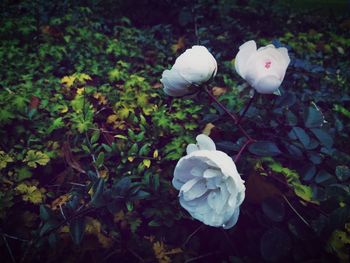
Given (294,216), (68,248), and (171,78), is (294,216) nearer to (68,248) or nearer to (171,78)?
(171,78)

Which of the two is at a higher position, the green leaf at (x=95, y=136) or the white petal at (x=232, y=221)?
the white petal at (x=232, y=221)

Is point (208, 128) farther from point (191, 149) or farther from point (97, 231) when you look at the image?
point (97, 231)

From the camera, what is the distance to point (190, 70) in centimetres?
103

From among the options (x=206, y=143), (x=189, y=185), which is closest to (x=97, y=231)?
(x=189, y=185)

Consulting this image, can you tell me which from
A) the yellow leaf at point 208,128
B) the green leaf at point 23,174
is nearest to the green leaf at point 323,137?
the yellow leaf at point 208,128

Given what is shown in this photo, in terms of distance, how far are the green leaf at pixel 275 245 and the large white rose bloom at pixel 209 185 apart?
0.19 metres

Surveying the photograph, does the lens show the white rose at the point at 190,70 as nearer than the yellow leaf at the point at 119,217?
Yes

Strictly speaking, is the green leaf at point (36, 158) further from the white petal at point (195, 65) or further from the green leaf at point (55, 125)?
the white petal at point (195, 65)

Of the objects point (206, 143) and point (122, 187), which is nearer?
point (206, 143)

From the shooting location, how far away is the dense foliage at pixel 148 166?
1.04 meters

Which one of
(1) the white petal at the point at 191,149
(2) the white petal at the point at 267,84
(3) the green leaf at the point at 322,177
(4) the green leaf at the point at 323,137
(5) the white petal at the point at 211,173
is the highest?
(2) the white petal at the point at 267,84

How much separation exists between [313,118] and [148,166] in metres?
0.66

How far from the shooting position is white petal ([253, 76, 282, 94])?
1.00m

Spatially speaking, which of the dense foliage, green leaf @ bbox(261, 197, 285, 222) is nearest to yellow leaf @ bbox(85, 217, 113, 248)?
the dense foliage
